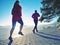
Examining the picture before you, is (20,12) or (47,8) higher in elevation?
(47,8)

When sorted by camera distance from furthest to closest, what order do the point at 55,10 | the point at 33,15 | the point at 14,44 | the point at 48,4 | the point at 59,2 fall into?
1. the point at 48,4
2. the point at 55,10
3. the point at 59,2
4. the point at 33,15
5. the point at 14,44

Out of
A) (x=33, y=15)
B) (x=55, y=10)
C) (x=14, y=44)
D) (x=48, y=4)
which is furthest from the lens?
(x=48, y=4)

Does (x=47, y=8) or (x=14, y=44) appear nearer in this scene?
(x=14, y=44)

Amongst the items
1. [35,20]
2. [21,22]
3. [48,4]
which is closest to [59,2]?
[35,20]

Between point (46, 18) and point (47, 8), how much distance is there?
1435 mm

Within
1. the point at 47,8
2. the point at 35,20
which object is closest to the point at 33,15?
the point at 35,20

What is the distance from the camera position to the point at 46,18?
30125 mm

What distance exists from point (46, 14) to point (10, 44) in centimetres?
2045

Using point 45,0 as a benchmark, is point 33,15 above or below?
below

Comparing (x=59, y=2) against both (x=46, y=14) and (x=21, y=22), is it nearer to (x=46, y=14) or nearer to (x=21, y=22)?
(x=46, y=14)

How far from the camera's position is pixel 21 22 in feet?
35.1

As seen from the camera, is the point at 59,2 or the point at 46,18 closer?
the point at 59,2

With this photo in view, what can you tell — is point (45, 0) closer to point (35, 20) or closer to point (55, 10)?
point (55, 10)

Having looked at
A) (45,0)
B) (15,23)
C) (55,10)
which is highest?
(45,0)
